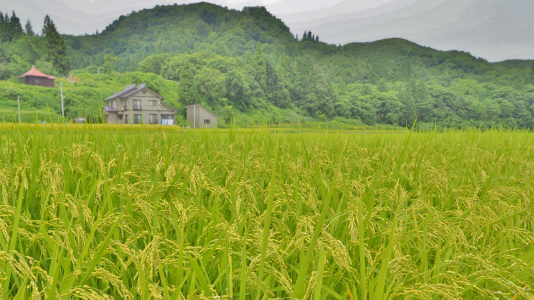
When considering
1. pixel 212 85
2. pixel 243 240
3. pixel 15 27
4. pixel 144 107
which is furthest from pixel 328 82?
pixel 15 27

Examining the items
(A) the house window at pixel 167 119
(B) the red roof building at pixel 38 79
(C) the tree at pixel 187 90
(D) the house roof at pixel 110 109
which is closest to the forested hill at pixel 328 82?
(C) the tree at pixel 187 90

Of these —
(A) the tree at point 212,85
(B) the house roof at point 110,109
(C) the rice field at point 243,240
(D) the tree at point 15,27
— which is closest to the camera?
(C) the rice field at point 243,240

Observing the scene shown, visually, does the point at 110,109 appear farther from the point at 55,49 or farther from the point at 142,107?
the point at 55,49

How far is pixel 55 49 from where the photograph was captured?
10350 centimetres

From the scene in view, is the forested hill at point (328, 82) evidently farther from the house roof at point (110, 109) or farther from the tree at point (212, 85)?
the house roof at point (110, 109)

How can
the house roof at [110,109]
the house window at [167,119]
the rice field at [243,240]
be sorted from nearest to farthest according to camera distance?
the rice field at [243,240] < the house roof at [110,109] < the house window at [167,119]

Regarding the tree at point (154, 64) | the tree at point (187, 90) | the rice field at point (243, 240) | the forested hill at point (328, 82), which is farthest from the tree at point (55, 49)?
the rice field at point (243, 240)

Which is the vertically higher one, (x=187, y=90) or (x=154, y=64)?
(x=154, y=64)

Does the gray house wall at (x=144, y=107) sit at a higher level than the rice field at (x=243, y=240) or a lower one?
higher

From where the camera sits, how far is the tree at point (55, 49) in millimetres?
99750

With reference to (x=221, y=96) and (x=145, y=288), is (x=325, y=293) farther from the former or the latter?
(x=221, y=96)

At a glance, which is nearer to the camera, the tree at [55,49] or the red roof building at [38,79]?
the red roof building at [38,79]

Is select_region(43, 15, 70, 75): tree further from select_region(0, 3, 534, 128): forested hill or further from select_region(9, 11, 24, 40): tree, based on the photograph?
select_region(9, 11, 24, 40): tree

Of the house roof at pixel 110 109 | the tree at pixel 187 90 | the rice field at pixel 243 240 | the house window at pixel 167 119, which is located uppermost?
the tree at pixel 187 90
